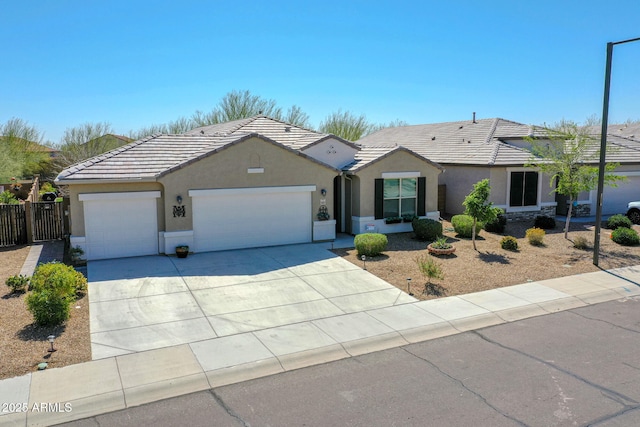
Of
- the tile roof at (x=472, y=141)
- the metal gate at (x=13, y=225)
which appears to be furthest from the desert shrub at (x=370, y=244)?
the metal gate at (x=13, y=225)

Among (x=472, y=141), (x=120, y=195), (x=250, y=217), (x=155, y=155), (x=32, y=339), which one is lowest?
(x=32, y=339)

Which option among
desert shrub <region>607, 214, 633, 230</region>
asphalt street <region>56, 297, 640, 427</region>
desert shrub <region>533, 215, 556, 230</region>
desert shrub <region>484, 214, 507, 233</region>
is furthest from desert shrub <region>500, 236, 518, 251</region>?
asphalt street <region>56, 297, 640, 427</region>

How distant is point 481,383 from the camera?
761 cm

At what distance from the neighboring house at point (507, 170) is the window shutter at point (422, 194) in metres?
3.55

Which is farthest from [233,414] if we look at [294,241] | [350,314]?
[294,241]

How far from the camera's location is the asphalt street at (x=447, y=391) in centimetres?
659

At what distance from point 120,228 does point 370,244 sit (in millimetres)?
7770

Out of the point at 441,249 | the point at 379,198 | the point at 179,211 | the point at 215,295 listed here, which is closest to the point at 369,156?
the point at 379,198

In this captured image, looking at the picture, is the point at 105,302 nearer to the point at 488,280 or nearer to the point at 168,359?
the point at 168,359

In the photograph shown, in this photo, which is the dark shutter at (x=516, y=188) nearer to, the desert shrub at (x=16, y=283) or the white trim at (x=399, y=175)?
the white trim at (x=399, y=175)

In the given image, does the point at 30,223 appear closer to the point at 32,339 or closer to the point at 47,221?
the point at 47,221

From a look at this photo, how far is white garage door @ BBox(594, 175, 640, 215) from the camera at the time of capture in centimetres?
2539

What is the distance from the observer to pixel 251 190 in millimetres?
16844

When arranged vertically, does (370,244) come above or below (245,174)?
below
